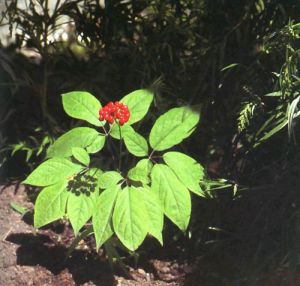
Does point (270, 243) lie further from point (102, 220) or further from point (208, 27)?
point (208, 27)

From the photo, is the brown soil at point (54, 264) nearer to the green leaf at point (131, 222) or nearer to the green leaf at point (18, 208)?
the green leaf at point (18, 208)

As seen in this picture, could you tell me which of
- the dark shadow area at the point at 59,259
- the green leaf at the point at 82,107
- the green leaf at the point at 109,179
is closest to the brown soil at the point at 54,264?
the dark shadow area at the point at 59,259

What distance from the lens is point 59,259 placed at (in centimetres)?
222

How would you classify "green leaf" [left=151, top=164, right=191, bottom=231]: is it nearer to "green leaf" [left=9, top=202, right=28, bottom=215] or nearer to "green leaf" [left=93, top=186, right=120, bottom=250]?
"green leaf" [left=93, top=186, right=120, bottom=250]

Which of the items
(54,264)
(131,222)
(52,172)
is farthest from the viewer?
(54,264)

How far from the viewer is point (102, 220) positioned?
1745 millimetres

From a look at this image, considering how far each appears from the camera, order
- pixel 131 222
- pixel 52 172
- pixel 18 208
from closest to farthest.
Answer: pixel 131 222 → pixel 52 172 → pixel 18 208

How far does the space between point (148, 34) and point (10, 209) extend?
2.89 feet

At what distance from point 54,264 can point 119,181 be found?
0.54 meters

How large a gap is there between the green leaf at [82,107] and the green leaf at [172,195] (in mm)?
254

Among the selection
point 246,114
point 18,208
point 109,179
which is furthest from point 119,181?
point 18,208

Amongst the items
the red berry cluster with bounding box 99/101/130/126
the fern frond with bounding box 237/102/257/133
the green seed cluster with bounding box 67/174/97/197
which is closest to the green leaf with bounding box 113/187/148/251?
the green seed cluster with bounding box 67/174/97/197

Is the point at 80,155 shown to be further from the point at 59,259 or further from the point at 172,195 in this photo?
the point at 59,259

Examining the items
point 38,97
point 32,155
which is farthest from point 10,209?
point 38,97
